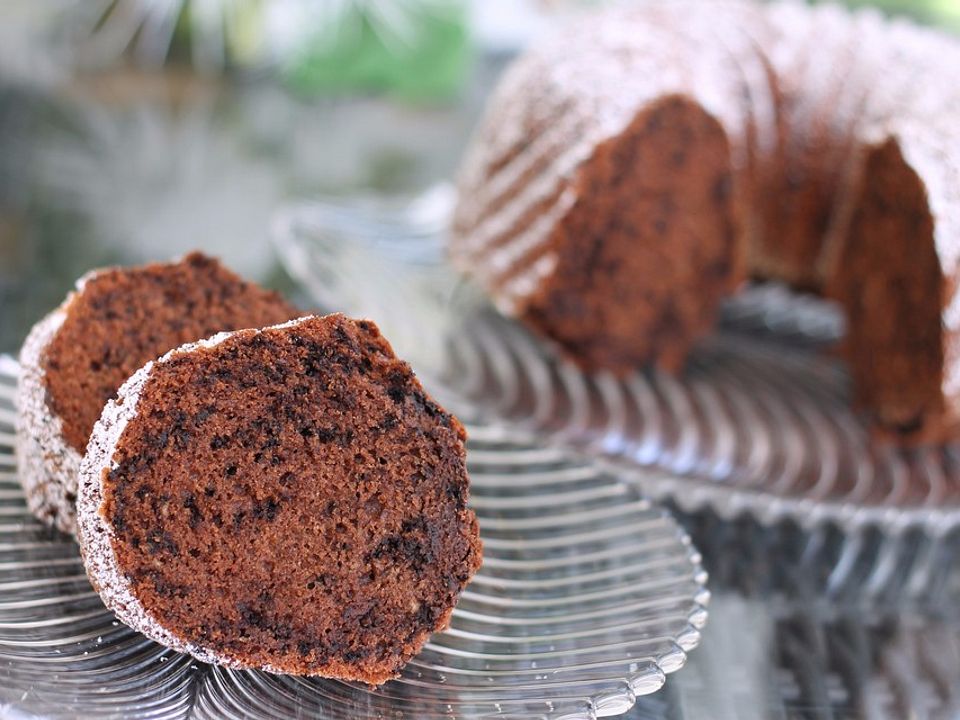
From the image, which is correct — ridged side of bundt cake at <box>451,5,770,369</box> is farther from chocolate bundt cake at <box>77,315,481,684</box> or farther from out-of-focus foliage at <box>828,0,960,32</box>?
out-of-focus foliage at <box>828,0,960,32</box>

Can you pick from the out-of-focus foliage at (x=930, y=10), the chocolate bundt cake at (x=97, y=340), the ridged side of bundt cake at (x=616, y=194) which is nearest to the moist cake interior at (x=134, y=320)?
the chocolate bundt cake at (x=97, y=340)

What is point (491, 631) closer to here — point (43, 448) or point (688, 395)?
point (43, 448)

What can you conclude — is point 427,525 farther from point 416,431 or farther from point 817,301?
point 817,301

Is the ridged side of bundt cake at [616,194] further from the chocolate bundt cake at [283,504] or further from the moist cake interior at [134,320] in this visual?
the chocolate bundt cake at [283,504]

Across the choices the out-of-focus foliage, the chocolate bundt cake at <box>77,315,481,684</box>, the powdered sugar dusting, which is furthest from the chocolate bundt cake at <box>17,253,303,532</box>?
the out-of-focus foliage

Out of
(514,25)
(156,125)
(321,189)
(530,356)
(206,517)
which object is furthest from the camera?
(514,25)

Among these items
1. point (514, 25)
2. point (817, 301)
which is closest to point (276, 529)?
point (817, 301)

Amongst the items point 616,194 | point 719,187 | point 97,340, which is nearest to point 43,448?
point 97,340

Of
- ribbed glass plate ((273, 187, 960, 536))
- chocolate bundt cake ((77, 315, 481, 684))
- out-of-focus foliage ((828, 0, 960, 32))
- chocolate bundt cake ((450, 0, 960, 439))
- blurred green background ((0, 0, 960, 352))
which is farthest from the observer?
out-of-focus foliage ((828, 0, 960, 32))
